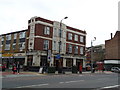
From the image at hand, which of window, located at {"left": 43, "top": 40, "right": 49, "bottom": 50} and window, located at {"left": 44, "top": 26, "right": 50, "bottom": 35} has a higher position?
window, located at {"left": 44, "top": 26, "right": 50, "bottom": 35}

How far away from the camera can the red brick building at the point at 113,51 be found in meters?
62.3

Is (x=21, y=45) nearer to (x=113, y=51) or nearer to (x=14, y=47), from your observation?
(x=14, y=47)

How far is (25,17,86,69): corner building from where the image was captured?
36.1 metres

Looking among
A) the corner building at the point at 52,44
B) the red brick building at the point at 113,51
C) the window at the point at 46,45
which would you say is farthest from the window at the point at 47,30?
the red brick building at the point at 113,51

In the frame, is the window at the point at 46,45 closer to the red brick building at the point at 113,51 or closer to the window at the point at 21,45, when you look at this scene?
the window at the point at 21,45

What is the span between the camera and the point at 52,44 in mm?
39281

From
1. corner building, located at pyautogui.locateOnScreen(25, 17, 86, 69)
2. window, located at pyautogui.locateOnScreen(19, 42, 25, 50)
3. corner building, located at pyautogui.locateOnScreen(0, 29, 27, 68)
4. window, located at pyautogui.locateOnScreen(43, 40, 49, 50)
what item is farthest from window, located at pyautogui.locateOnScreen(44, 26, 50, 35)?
window, located at pyautogui.locateOnScreen(19, 42, 25, 50)

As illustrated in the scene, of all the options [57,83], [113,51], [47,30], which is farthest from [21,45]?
[113,51]

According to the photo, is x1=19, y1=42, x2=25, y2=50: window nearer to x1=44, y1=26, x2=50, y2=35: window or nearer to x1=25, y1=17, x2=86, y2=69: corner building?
x1=25, y1=17, x2=86, y2=69: corner building

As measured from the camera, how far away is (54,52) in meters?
39.3

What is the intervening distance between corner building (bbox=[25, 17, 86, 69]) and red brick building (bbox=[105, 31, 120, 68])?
69.2 feet

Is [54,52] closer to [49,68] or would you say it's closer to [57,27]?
[57,27]

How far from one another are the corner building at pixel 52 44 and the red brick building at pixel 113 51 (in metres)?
21.1

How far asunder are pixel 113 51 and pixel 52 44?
113 ft
